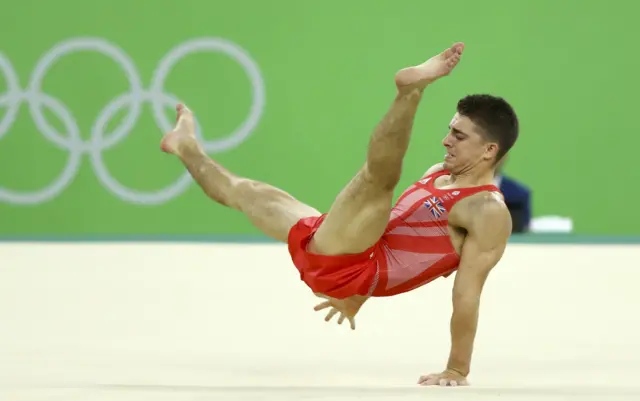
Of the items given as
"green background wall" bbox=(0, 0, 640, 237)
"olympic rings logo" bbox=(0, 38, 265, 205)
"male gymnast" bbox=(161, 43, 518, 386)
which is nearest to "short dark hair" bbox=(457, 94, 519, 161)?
"male gymnast" bbox=(161, 43, 518, 386)

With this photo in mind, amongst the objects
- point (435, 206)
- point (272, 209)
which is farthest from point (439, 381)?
point (272, 209)

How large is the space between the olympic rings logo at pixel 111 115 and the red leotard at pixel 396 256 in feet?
22.2

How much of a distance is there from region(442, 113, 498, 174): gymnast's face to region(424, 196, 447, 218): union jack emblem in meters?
0.16

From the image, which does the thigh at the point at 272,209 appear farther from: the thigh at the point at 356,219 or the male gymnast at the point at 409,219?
the thigh at the point at 356,219

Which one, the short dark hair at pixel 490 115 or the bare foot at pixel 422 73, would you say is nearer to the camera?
the bare foot at pixel 422 73

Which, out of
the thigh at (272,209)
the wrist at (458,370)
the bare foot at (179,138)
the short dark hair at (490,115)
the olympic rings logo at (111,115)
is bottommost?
the wrist at (458,370)

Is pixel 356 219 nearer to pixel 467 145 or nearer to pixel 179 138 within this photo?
pixel 467 145

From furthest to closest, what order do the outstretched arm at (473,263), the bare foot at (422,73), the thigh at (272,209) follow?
1. the thigh at (272,209)
2. the outstretched arm at (473,263)
3. the bare foot at (422,73)

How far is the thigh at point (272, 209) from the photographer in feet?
13.5

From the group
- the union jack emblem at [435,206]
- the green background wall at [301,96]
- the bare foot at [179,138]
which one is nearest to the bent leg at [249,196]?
the bare foot at [179,138]

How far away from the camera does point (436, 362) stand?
4.23 meters

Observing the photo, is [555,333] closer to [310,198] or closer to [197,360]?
[197,360]

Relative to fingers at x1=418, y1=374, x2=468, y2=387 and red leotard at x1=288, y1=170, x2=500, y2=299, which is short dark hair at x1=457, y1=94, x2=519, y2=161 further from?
fingers at x1=418, y1=374, x2=468, y2=387

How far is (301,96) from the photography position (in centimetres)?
→ 1077
